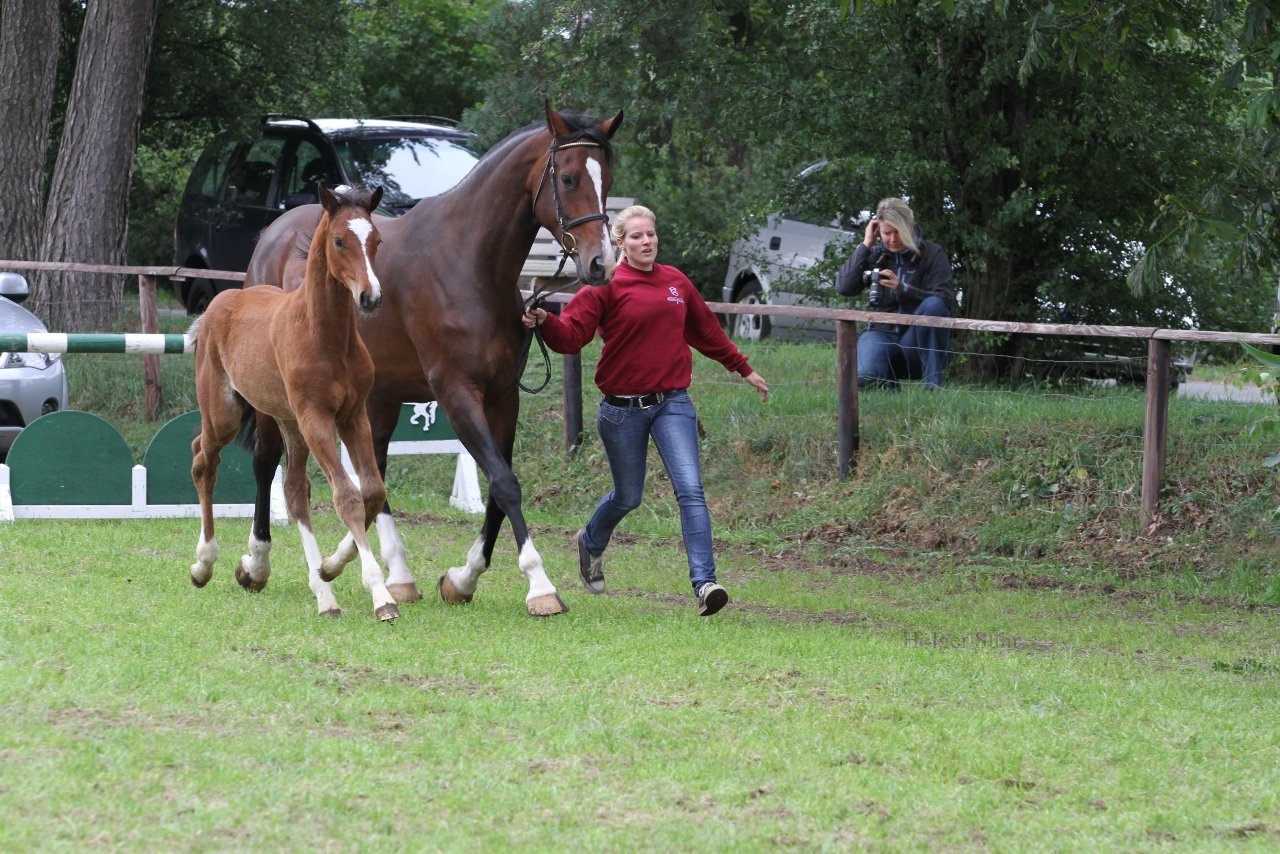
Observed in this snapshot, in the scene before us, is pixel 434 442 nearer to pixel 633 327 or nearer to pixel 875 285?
pixel 875 285

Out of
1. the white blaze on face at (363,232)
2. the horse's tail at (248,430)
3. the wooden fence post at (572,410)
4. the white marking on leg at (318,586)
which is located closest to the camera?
the white blaze on face at (363,232)

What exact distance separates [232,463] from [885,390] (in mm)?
4757

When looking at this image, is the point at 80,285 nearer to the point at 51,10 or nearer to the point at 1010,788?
the point at 51,10

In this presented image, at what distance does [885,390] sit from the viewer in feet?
37.3

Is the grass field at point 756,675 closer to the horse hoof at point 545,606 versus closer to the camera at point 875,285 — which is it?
the horse hoof at point 545,606

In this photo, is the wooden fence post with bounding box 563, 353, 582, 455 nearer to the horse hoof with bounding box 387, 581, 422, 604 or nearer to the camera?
the camera

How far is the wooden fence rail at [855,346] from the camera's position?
943 centimetres

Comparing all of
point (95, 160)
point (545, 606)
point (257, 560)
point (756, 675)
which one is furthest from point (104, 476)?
point (95, 160)

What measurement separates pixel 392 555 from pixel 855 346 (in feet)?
14.8

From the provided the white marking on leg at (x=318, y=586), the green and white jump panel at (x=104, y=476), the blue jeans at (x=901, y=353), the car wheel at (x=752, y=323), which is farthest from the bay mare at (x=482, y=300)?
the car wheel at (x=752, y=323)

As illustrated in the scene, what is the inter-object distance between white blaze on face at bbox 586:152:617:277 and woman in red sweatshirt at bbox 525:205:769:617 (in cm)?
27

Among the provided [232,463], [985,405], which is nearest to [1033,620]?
[985,405]

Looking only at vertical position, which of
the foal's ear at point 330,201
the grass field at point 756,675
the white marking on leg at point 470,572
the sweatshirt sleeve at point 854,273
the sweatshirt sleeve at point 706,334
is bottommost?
the grass field at point 756,675

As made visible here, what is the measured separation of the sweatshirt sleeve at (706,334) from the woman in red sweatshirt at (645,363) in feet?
0.04
